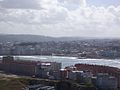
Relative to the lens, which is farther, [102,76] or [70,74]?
[70,74]

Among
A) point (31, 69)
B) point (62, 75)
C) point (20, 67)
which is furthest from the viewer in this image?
point (20, 67)

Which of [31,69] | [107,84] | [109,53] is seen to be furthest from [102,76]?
[109,53]

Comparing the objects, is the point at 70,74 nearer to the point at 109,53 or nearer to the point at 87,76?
the point at 87,76

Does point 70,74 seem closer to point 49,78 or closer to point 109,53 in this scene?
point 49,78

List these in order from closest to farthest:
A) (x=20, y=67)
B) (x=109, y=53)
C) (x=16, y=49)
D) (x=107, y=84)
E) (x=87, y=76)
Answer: (x=107, y=84), (x=87, y=76), (x=20, y=67), (x=109, y=53), (x=16, y=49)

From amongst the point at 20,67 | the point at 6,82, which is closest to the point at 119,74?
the point at 6,82

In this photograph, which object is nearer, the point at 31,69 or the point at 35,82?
the point at 35,82

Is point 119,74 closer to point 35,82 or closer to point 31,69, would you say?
point 35,82

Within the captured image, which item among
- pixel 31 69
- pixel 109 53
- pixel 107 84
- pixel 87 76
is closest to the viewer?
pixel 107 84

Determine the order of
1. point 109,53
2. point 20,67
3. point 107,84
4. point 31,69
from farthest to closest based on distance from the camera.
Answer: point 109,53 < point 20,67 < point 31,69 < point 107,84
